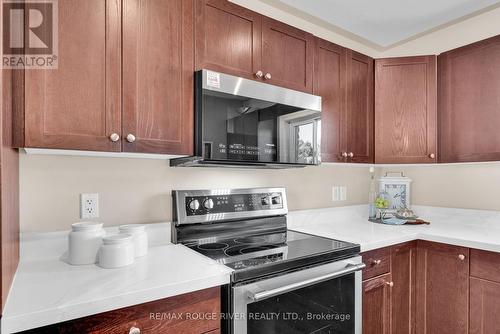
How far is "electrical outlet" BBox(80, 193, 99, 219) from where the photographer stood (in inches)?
53.3

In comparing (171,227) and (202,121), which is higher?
(202,121)

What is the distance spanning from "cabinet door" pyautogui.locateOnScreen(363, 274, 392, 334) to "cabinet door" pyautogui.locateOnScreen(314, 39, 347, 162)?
2.53 ft

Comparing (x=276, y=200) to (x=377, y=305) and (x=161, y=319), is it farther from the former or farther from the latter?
(x=161, y=319)

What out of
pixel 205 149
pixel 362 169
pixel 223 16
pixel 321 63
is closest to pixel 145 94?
pixel 205 149

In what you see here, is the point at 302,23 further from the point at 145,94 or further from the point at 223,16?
the point at 145,94

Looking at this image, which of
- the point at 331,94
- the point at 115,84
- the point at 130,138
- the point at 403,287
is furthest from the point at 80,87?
the point at 403,287

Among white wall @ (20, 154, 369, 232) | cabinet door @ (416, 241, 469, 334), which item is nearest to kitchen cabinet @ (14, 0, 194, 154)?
white wall @ (20, 154, 369, 232)

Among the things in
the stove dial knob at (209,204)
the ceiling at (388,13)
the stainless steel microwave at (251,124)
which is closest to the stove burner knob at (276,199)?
the stainless steel microwave at (251,124)

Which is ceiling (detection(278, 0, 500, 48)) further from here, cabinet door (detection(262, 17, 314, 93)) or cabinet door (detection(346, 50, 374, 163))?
A: cabinet door (detection(262, 17, 314, 93))

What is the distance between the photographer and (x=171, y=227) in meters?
1.55

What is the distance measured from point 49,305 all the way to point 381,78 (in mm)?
2309

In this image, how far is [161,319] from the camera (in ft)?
3.14

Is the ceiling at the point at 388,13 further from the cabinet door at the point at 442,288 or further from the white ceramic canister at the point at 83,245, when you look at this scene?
the white ceramic canister at the point at 83,245

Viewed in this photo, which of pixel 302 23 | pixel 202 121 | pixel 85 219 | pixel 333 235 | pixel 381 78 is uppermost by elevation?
pixel 302 23
